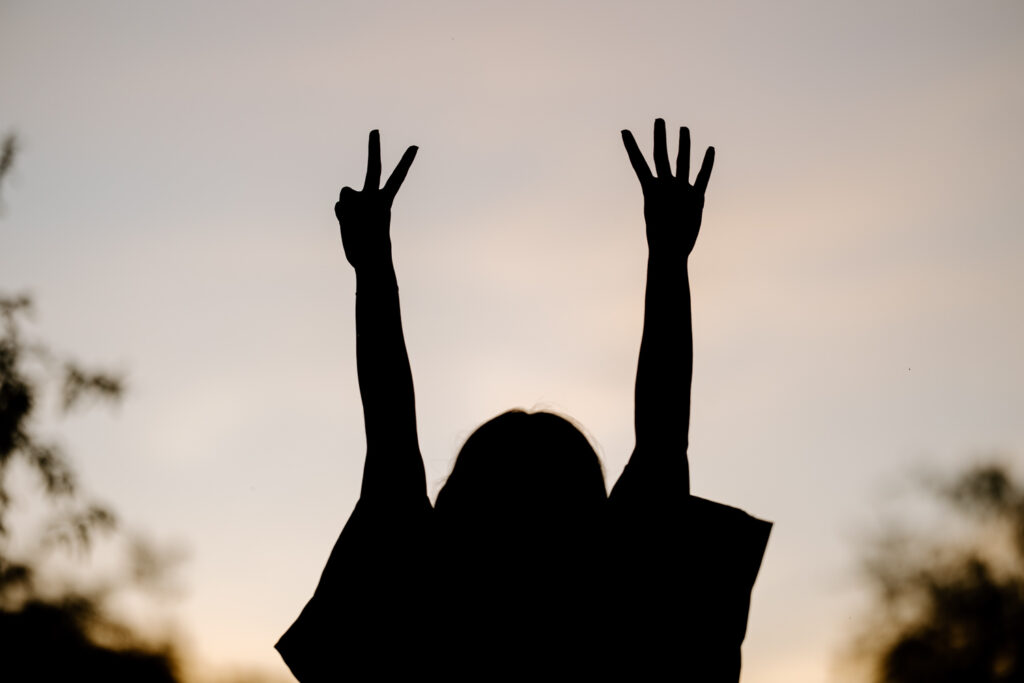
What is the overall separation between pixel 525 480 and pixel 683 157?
1062 millimetres

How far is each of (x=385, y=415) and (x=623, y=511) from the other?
1.70ft

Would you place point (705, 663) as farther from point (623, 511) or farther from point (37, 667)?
point (37, 667)

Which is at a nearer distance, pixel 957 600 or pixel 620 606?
pixel 620 606

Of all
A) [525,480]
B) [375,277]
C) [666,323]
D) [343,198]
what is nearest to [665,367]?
[666,323]

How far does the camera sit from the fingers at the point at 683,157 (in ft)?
8.13

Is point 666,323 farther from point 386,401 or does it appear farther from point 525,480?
point 386,401

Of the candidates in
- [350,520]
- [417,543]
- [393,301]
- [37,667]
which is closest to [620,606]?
[417,543]

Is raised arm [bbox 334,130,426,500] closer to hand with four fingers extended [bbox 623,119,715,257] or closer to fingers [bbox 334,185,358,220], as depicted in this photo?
fingers [bbox 334,185,358,220]

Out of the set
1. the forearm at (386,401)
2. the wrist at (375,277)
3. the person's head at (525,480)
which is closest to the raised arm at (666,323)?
the person's head at (525,480)

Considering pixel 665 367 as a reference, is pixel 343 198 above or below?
above

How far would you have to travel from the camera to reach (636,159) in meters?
2.51

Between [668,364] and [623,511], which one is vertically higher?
[668,364]

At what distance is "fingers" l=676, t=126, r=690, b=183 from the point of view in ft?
8.13

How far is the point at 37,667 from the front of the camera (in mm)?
19250
